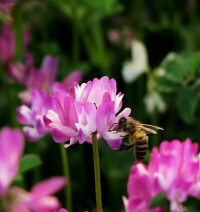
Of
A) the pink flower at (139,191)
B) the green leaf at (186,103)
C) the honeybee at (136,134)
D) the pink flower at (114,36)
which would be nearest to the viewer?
the pink flower at (139,191)

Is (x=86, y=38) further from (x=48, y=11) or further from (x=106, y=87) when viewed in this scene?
(x=106, y=87)

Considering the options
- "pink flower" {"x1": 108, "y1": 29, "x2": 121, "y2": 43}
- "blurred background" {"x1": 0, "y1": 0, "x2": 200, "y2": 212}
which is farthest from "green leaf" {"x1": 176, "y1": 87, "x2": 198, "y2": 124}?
"pink flower" {"x1": 108, "y1": 29, "x2": 121, "y2": 43}

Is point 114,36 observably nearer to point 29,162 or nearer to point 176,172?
point 29,162

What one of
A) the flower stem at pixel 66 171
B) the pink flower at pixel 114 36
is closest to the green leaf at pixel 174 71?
the flower stem at pixel 66 171

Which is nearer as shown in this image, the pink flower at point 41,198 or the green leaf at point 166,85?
the pink flower at point 41,198

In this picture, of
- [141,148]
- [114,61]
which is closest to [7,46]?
[114,61]

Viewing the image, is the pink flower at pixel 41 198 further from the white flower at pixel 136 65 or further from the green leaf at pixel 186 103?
the white flower at pixel 136 65

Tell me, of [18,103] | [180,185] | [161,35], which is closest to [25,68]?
[18,103]
